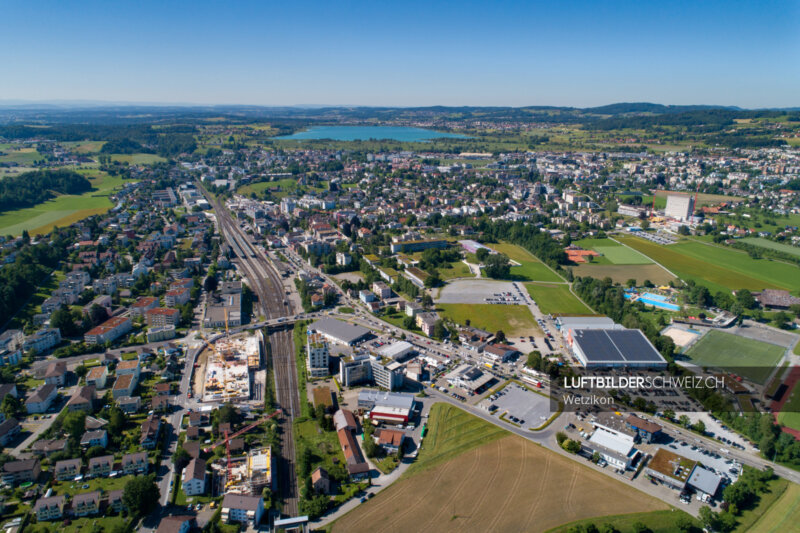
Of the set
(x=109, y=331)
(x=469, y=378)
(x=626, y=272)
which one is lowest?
(x=469, y=378)

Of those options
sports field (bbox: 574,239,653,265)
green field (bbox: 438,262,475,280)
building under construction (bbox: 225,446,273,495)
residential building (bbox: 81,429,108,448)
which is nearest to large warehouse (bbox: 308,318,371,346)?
building under construction (bbox: 225,446,273,495)

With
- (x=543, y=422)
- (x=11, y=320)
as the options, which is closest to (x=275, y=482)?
(x=543, y=422)

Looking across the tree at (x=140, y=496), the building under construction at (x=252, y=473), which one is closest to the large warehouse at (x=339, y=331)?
the building under construction at (x=252, y=473)

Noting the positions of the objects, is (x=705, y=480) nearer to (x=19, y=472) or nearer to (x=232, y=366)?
(x=232, y=366)

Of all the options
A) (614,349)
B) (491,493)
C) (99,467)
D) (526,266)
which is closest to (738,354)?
(614,349)

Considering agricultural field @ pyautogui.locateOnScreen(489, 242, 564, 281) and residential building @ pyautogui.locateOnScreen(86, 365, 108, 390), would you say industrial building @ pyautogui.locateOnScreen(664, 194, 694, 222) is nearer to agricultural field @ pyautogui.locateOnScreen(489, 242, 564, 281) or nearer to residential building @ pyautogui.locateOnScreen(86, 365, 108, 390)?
agricultural field @ pyautogui.locateOnScreen(489, 242, 564, 281)

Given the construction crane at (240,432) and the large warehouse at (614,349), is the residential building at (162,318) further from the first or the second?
the large warehouse at (614,349)
